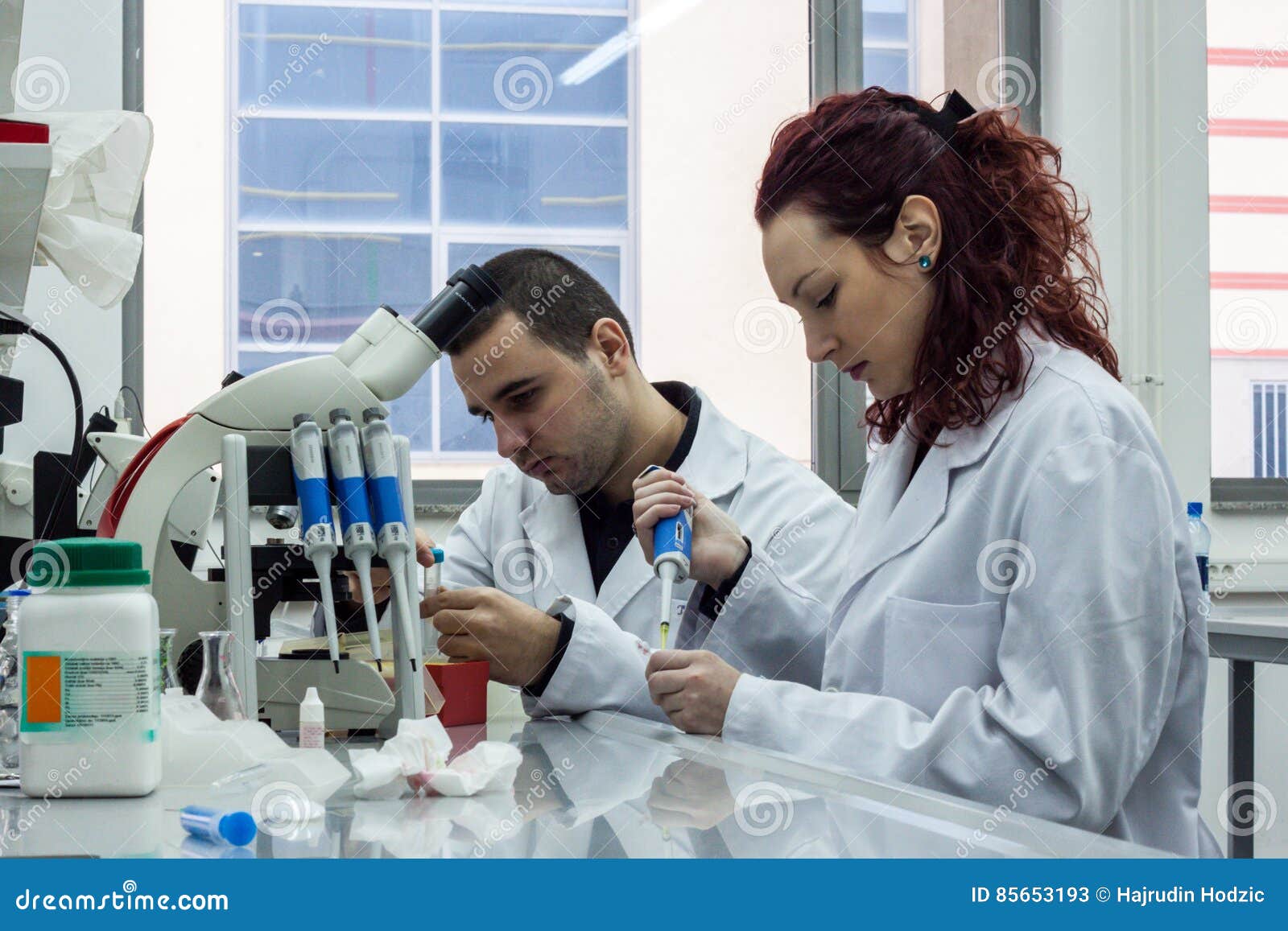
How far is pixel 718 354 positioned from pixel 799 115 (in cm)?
160

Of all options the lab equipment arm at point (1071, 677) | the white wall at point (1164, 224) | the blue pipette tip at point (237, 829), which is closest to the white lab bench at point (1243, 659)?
the white wall at point (1164, 224)

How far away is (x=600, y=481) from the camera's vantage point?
1.98m

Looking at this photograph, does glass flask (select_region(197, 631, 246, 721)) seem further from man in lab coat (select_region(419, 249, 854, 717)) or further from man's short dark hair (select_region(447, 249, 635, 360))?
man's short dark hair (select_region(447, 249, 635, 360))

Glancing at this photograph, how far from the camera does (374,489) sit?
1.09m

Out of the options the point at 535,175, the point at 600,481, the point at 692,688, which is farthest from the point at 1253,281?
the point at 692,688

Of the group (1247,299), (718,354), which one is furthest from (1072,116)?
(718,354)

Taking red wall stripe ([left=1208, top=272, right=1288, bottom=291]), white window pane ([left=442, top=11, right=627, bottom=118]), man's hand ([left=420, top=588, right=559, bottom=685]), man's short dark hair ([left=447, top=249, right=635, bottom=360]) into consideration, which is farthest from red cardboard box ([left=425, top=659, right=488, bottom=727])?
red wall stripe ([left=1208, top=272, right=1288, bottom=291])

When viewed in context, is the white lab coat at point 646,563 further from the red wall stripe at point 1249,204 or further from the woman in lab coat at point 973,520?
the red wall stripe at point 1249,204

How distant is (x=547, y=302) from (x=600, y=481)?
1.01ft

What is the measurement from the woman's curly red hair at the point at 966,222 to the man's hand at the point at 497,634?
51cm

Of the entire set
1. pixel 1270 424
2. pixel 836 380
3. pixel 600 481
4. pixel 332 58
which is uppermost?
pixel 332 58

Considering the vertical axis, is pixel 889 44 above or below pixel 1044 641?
above

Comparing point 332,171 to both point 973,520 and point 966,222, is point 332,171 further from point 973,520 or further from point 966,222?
point 973,520

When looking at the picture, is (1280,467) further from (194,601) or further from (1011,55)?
(194,601)
